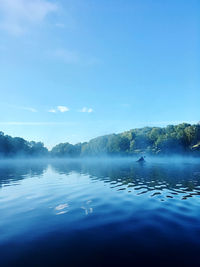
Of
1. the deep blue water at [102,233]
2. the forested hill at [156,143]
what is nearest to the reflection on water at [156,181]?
the deep blue water at [102,233]

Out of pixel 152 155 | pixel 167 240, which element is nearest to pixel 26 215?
pixel 167 240

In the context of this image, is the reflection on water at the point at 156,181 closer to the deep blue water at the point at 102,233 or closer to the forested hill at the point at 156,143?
the deep blue water at the point at 102,233

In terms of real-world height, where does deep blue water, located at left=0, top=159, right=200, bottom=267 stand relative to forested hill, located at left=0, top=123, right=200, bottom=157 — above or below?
below

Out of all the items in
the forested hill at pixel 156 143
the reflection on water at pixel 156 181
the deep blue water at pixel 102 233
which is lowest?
the reflection on water at pixel 156 181

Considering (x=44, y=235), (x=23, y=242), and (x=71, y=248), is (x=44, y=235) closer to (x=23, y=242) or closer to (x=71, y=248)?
(x=23, y=242)

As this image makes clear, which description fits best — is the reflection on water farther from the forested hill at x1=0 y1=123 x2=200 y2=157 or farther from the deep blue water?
the forested hill at x1=0 y1=123 x2=200 y2=157

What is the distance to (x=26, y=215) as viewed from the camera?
10.2 meters

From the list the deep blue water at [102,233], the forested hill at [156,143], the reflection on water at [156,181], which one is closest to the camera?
the deep blue water at [102,233]

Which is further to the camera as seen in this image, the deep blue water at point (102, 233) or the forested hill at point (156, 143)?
the forested hill at point (156, 143)

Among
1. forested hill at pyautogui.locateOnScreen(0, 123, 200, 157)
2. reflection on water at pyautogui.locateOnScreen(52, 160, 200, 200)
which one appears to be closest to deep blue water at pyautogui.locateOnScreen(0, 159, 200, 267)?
reflection on water at pyautogui.locateOnScreen(52, 160, 200, 200)

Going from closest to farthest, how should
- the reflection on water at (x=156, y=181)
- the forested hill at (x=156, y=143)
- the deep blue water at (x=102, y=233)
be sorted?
the deep blue water at (x=102, y=233)
the reflection on water at (x=156, y=181)
the forested hill at (x=156, y=143)

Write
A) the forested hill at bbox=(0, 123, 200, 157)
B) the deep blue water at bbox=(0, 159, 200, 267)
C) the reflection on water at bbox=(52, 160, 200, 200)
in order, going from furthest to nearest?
the forested hill at bbox=(0, 123, 200, 157) → the reflection on water at bbox=(52, 160, 200, 200) → the deep blue water at bbox=(0, 159, 200, 267)

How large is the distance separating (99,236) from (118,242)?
103cm

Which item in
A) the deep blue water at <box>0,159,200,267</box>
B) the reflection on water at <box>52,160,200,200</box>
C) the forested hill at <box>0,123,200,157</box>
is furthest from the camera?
the forested hill at <box>0,123,200,157</box>
